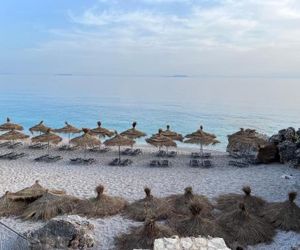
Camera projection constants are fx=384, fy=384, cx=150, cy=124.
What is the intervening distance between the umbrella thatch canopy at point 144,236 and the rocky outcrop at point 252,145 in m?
11.1

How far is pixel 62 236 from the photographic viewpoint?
964 cm

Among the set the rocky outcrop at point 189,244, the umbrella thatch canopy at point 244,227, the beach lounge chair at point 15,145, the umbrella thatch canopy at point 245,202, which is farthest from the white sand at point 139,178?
the rocky outcrop at point 189,244

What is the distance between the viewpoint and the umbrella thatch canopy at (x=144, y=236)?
30.4ft

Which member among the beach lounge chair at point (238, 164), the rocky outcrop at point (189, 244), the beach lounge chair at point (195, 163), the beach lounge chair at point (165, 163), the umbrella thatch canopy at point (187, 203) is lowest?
the beach lounge chair at point (165, 163)

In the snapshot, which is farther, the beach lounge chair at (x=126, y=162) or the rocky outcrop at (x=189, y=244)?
the beach lounge chair at (x=126, y=162)

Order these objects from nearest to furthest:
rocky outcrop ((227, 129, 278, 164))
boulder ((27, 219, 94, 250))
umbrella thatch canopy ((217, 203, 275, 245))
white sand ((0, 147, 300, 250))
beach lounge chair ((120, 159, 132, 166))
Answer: boulder ((27, 219, 94, 250))
umbrella thatch canopy ((217, 203, 275, 245))
white sand ((0, 147, 300, 250))
beach lounge chair ((120, 159, 132, 166))
rocky outcrop ((227, 129, 278, 164))

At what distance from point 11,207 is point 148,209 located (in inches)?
169

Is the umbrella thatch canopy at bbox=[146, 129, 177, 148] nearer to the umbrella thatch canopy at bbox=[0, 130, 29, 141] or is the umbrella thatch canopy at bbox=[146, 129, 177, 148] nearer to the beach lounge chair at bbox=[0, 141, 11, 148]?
the umbrella thatch canopy at bbox=[0, 130, 29, 141]

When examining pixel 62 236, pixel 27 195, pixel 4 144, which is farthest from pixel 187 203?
pixel 4 144

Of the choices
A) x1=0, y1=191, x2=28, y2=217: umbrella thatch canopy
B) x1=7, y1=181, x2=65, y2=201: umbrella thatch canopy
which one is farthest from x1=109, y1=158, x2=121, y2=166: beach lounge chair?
x1=0, y1=191, x2=28, y2=217: umbrella thatch canopy

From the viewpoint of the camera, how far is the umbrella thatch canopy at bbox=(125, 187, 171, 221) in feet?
37.7

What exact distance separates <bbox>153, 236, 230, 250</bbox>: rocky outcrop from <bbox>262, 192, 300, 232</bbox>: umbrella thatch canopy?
4959mm

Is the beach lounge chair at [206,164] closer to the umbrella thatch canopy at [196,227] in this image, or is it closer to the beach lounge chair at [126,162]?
the beach lounge chair at [126,162]

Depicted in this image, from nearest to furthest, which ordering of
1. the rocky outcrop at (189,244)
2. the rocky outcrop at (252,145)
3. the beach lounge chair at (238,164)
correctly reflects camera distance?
1. the rocky outcrop at (189,244)
2. the beach lounge chair at (238,164)
3. the rocky outcrop at (252,145)
